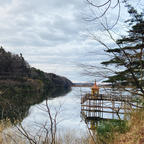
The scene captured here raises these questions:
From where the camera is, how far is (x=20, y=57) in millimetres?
43906

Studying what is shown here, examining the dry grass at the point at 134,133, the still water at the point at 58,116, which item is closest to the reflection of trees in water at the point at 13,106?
the still water at the point at 58,116

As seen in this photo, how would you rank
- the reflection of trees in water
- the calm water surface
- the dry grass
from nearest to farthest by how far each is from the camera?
the dry grass
the reflection of trees in water
the calm water surface

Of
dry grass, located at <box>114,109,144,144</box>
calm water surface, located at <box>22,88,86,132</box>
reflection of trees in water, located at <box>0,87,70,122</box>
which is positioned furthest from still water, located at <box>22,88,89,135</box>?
dry grass, located at <box>114,109,144,144</box>

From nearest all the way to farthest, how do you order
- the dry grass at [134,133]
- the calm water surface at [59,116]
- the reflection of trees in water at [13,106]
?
the dry grass at [134,133], the reflection of trees in water at [13,106], the calm water surface at [59,116]

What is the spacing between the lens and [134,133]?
3.34m

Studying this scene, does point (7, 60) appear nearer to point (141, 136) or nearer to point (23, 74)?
point (23, 74)

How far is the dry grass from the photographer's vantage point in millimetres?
3004

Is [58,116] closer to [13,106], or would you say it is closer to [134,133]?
[13,106]

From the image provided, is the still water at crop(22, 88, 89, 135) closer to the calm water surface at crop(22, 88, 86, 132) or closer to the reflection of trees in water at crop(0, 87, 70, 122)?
the calm water surface at crop(22, 88, 86, 132)

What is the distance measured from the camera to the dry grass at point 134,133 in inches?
118

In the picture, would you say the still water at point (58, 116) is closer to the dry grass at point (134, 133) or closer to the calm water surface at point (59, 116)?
the calm water surface at point (59, 116)

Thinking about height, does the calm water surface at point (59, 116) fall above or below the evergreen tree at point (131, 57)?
below

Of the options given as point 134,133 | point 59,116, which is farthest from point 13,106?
point 59,116

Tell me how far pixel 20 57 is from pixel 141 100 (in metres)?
42.3
